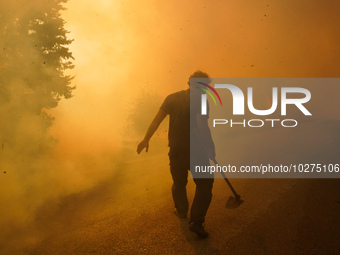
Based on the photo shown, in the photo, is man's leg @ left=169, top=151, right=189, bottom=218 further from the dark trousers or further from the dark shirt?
the dark shirt

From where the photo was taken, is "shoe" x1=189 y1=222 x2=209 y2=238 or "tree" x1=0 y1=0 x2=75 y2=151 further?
"tree" x1=0 y1=0 x2=75 y2=151

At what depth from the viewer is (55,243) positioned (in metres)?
3.37

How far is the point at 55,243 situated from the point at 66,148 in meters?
19.4

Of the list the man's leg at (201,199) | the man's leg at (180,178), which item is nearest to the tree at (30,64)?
the man's leg at (180,178)

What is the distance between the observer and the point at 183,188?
3.73 meters

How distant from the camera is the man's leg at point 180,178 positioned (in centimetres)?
359

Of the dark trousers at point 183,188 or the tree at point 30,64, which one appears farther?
the tree at point 30,64

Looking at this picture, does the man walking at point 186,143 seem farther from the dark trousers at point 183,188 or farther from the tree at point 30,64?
the tree at point 30,64

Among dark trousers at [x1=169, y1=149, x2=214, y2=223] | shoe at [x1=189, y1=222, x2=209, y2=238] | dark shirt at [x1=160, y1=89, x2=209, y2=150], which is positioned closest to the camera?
shoe at [x1=189, y1=222, x2=209, y2=238]

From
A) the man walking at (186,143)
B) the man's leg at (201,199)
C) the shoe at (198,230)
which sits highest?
the man walking at (186,143)

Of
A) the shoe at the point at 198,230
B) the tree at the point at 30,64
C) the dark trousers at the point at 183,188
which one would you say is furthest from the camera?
the tree at the point at 30,64

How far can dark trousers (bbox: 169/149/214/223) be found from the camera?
130 inches

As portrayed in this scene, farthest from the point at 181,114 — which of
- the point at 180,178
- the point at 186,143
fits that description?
the point at 180,178

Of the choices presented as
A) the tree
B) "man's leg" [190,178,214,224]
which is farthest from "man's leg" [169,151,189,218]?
the tree
